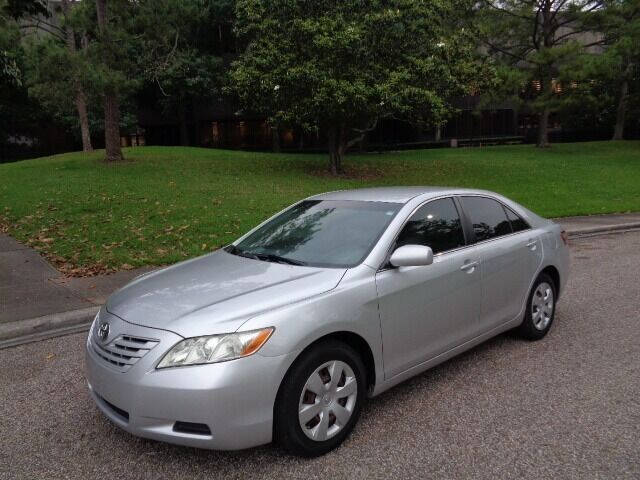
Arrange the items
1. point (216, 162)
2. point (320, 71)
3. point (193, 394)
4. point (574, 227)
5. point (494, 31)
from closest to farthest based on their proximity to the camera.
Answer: point (193, 394) → point (574, 227) → point (320, 71) → point (216, 162) → point (494, 31)

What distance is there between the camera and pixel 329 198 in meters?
4.88

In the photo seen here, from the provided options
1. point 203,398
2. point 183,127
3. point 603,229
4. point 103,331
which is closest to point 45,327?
point 103,331

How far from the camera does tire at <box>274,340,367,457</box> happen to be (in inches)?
126

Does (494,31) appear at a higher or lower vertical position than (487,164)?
higher

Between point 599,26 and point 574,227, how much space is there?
803 inches

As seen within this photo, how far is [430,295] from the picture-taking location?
4.07 metres

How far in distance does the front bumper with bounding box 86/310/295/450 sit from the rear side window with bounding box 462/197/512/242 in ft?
7.63

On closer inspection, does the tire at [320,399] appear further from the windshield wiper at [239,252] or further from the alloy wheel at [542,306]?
the alloy wheel at [542,306]

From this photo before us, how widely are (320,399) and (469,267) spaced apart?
68.7 inches

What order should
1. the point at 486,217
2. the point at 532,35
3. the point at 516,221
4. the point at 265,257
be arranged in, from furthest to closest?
1. the point at 532,35
2. the point at 516,221
3. the point at 486,217
4. the point at 265,257

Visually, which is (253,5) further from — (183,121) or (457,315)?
(183,121)

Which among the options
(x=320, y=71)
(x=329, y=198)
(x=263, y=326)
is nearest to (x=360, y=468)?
(x=263, y=326)

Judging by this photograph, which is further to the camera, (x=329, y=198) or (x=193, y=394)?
(x=329, y=198)

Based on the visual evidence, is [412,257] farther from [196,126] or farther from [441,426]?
[196,126]
